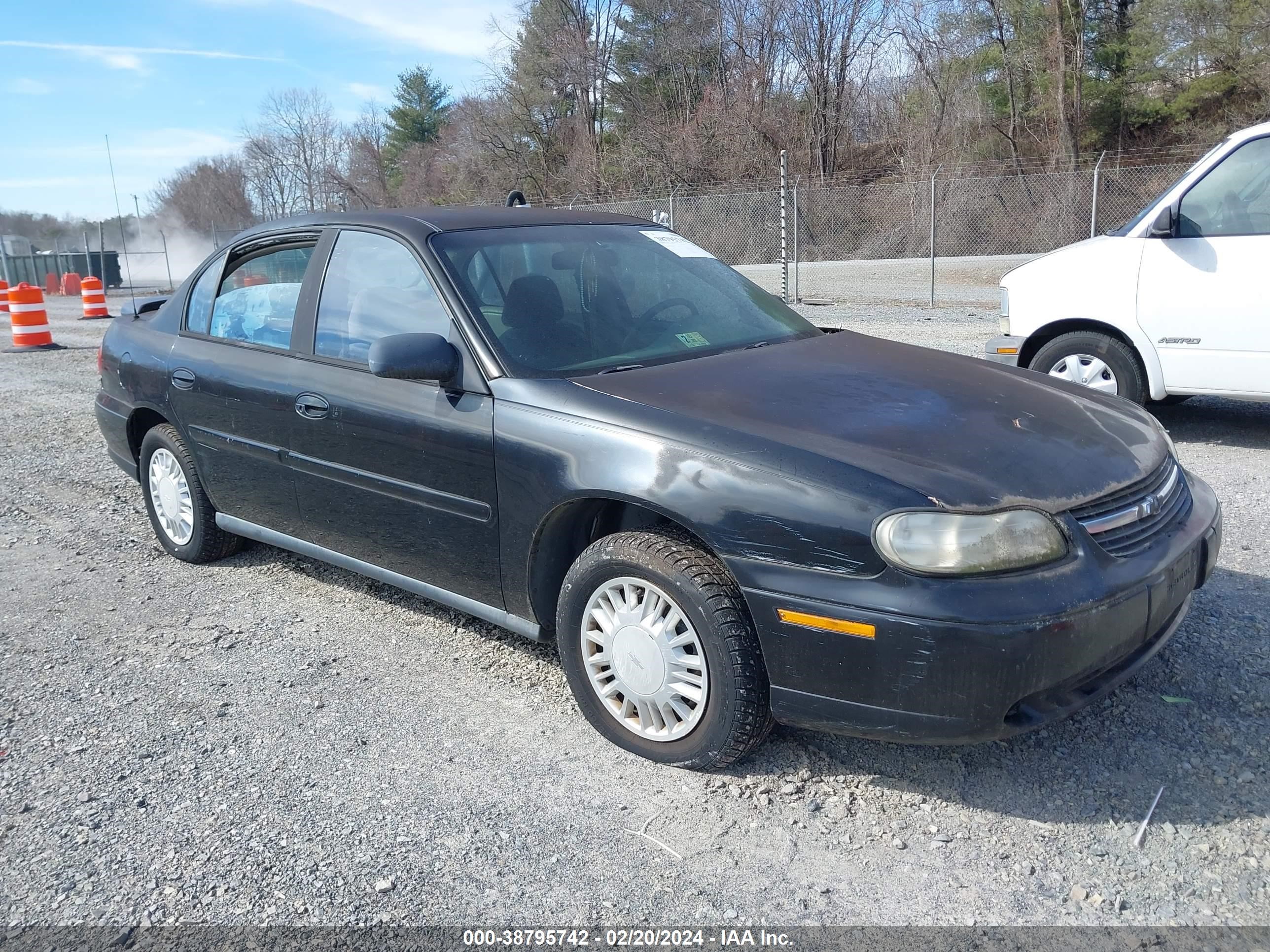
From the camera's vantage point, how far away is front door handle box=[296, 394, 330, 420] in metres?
3.93

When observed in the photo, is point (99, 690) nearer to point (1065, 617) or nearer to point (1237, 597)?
point (1065, 617)

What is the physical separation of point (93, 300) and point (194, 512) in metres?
18.6

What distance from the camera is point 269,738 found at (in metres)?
3.36

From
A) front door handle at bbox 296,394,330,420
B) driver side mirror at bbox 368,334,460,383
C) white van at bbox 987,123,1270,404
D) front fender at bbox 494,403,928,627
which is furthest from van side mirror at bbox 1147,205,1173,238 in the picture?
front door handle at bbox 296,394,330,420

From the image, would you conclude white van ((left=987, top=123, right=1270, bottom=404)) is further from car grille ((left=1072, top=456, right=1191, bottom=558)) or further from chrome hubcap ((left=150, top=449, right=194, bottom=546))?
chrome hubcap ((left=150, top=449, right=194, bottom=546))

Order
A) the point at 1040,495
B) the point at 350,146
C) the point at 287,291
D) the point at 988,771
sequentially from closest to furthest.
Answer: the point at 1040,495 → the point at 988,771 → the point at 287,291 → the point at 350,146

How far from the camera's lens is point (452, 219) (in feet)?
13.3

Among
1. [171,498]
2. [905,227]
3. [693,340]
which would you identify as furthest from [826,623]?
[905,227]

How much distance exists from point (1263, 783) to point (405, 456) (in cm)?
280

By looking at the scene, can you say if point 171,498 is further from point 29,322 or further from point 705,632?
point 29,322

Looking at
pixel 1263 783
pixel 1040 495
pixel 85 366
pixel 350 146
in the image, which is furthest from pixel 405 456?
pixel 350 146

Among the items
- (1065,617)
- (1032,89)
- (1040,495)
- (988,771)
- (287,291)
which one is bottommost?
(988,771)

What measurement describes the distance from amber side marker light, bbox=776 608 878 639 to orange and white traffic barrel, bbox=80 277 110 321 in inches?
849

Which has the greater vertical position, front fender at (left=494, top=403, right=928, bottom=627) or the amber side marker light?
front fender at (left=494, top=403, right=928, bottom=627)
